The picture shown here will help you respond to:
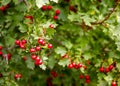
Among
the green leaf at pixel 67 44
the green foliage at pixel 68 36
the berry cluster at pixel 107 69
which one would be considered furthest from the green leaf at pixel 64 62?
the berry cluster at pixel 107 69

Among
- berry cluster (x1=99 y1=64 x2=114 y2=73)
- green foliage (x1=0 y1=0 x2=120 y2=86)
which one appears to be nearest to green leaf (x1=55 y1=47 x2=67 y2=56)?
green foliage (x1=0 y1=0 x2=120 y2=86)

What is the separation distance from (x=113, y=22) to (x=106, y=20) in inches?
3.4

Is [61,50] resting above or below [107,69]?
above

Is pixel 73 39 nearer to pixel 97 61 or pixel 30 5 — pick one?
pixel 97 61

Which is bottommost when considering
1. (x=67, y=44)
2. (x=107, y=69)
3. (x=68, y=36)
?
(x=107, y=69)

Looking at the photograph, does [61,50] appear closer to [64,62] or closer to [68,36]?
[64,62]

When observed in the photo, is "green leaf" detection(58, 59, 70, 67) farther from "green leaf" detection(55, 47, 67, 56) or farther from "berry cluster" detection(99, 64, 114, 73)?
"berry cluster" detection(99, 64, 114, 73)

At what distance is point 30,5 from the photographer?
11.2 feet

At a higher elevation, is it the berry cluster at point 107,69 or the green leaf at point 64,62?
the green leaf at point 64,62

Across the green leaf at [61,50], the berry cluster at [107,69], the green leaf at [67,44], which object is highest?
the green leaf at [67,44]

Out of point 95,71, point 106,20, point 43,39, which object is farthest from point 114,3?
point 43,39

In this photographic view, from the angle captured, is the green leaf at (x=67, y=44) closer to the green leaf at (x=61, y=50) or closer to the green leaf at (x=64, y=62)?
the green leaf at (x=61, y=50)

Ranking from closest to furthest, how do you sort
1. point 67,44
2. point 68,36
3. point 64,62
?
point 64,62, point 67,44, point 68,36

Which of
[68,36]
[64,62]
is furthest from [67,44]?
[68,36]
